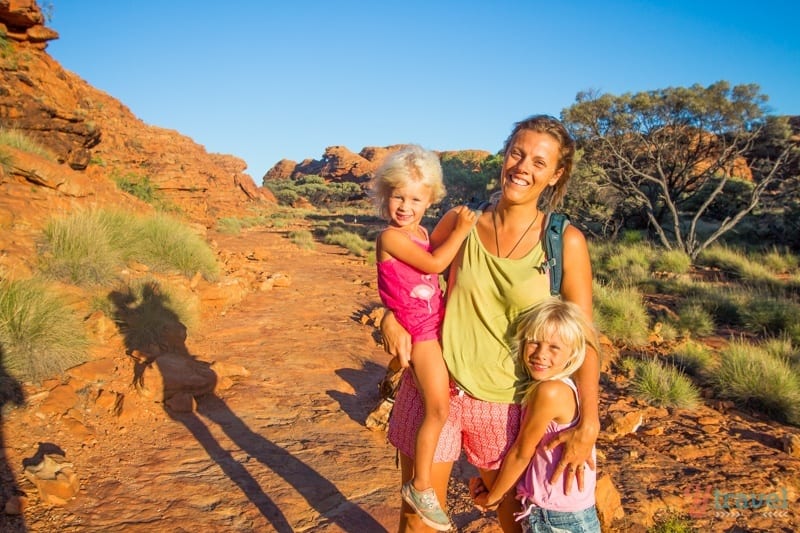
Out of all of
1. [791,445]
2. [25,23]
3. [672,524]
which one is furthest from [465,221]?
[25,23]

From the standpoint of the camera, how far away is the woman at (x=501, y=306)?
170 cm

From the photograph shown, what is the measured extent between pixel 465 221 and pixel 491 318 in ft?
1.22

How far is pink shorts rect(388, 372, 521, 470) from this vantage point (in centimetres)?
170

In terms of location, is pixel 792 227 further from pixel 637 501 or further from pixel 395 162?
pixel 395 162

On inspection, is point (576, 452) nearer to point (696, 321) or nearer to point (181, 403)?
point (181, 403)

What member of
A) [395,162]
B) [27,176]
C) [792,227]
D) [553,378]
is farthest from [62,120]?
[792,227]

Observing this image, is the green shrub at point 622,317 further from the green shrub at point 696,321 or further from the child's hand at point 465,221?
the child's hand at point 465,221

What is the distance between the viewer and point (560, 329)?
1.57m

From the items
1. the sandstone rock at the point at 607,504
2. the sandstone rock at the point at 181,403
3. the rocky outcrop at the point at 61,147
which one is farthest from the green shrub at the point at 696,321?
the rocky outcrop at the point at 61,147

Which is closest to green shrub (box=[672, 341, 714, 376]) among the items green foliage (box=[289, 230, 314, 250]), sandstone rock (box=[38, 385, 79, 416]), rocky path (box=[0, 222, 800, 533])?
rocky path (box=[0, 222, 800, 533])

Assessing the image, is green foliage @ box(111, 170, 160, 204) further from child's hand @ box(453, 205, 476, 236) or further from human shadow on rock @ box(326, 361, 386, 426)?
child's hand @ box(453, 205, 476, 236)

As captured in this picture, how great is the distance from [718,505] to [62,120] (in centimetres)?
1322

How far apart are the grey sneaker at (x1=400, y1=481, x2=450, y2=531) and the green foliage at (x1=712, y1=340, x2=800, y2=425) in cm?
456

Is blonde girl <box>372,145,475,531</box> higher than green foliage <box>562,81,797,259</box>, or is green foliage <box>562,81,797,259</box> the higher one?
green foliage <box>562,81,797,259</box>
